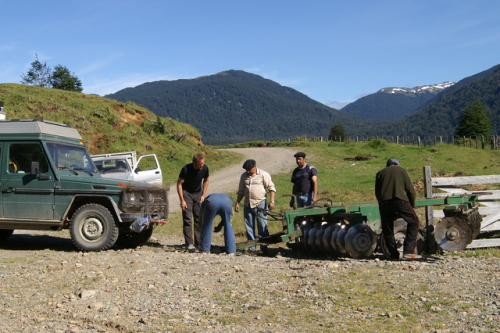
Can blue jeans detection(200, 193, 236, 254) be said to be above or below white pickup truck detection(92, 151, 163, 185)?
below

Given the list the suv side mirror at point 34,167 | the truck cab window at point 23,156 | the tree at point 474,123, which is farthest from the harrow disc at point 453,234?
the tree at point 474,123

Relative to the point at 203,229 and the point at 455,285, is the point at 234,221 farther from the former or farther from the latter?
the point at 455,285

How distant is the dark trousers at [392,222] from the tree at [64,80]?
52.4m

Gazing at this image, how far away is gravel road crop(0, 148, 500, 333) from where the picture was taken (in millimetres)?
5203

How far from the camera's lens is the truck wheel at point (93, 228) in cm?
942

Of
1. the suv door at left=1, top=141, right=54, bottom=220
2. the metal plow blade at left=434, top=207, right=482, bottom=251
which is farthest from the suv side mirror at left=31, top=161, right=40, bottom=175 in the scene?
the metal plow blade at left=434, top=207, right=482, bottom=251

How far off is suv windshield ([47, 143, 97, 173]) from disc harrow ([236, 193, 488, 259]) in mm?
3633

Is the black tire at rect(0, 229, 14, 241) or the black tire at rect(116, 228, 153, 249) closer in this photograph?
the black tire at rect(116, 228, 153, 249)

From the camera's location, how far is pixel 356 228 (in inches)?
351

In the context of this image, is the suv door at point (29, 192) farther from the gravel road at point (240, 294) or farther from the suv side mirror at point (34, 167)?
the gravel road at point (240, 294)

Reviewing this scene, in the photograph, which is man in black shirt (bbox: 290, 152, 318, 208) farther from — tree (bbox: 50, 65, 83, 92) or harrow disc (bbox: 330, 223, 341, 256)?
tree (bbox: 50, 65, 83, 92)

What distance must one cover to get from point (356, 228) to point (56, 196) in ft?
18.2

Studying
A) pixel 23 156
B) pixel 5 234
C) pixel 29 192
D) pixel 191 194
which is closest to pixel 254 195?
pixel 191 194

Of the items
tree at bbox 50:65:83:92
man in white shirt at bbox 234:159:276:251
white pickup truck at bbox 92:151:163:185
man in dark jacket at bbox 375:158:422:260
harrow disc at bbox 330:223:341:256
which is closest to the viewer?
man in dark jacket at bbox 375:158:422:260
